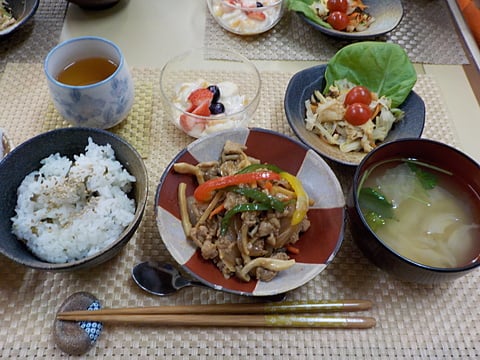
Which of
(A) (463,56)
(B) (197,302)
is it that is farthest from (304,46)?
(B) (197,302)

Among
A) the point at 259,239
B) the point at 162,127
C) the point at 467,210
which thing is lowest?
the point at 162,127

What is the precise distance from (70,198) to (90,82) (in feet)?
1.84

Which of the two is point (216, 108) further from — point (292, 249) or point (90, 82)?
point (292, 249)

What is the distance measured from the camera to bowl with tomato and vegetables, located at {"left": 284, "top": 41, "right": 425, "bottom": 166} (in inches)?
68.3

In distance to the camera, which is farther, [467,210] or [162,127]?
[162,127]

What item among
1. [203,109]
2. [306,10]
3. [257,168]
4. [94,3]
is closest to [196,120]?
[203,109]

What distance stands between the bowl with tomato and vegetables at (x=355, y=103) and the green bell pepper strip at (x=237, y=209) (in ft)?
1.31

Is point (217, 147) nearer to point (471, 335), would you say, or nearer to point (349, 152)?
point (349, 152)

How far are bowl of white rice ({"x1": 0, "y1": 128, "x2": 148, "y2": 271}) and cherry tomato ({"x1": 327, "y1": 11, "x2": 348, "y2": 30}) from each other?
4.50ft

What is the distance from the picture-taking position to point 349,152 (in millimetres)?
1728

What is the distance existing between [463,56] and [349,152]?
1024mm

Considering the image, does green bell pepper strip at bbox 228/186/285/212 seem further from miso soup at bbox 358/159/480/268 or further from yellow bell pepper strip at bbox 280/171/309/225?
miso soup at bbox 358/159/480/268

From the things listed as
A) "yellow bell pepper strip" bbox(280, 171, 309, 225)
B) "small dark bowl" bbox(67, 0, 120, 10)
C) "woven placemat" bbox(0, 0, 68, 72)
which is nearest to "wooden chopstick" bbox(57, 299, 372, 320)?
"yellow bell pepper strip" bbox(280, 171, 309, 225)

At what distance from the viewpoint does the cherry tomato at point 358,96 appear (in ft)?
5.96
